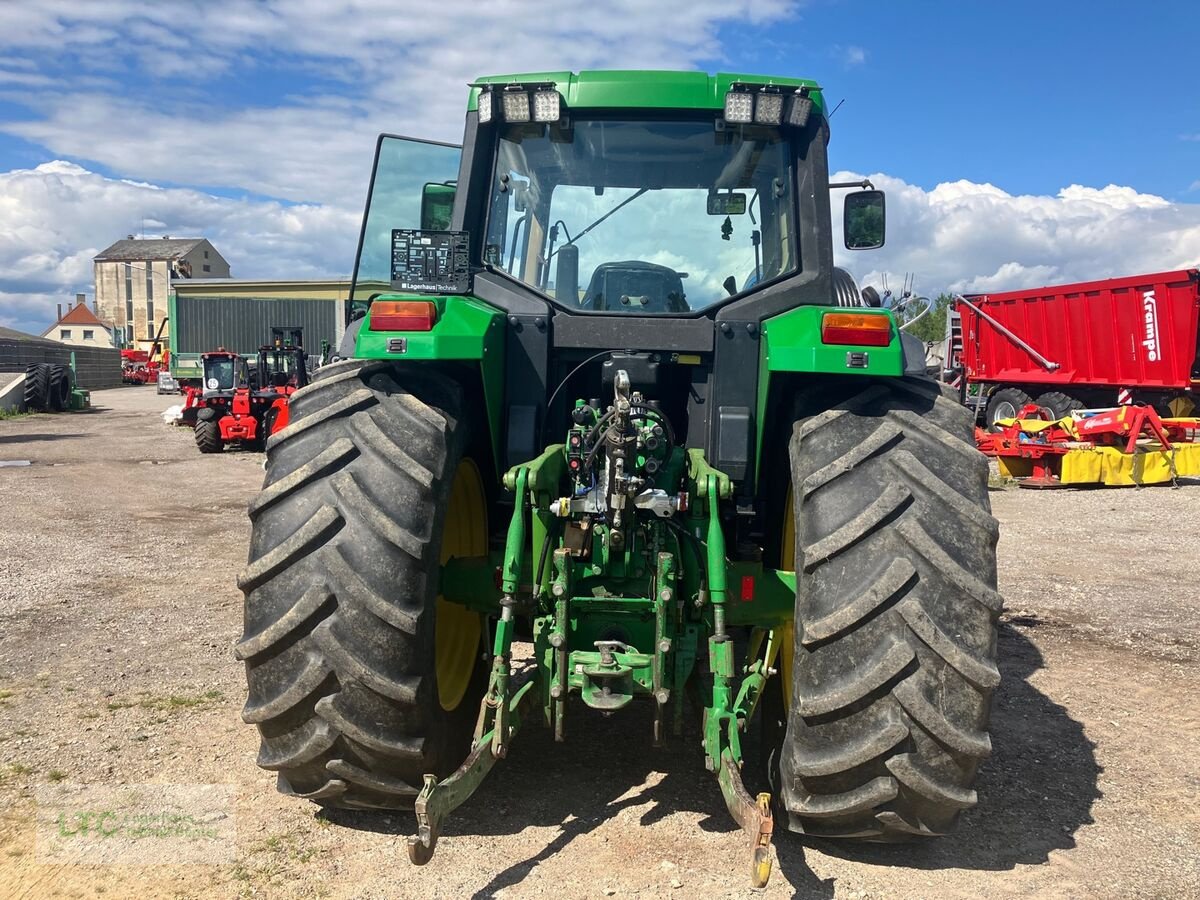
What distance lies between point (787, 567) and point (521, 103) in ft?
6.75

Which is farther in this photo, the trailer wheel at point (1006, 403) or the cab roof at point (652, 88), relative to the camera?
the trailer wheel at point (1006, 403)

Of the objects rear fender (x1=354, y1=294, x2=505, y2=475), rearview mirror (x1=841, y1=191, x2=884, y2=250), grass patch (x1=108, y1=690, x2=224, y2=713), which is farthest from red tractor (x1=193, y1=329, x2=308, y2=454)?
rear fender (x1=354, y1=294, x2=505, y2=475)

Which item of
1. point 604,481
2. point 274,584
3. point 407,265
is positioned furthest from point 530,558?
point 407,265

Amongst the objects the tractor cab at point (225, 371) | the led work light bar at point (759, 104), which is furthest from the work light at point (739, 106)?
the tractor cab at point (225, 371)

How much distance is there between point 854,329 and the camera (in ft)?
10.1

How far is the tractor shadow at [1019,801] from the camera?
9.98 feet

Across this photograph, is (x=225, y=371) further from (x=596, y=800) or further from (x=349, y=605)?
(x=349, y=605)

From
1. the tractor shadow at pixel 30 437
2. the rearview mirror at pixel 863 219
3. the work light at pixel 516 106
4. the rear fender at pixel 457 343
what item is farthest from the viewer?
the tractor shadow at pixel 30 437

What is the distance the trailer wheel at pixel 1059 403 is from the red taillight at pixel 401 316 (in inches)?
623

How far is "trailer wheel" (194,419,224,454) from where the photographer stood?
53.0ft

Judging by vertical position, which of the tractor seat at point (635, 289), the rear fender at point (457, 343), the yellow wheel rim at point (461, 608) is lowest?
the yellow wheel rim at point (461, 608)

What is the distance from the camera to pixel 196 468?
46.4 ft

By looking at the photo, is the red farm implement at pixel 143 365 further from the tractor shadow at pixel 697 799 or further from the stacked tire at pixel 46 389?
the tractor shadow at pixel 697 799

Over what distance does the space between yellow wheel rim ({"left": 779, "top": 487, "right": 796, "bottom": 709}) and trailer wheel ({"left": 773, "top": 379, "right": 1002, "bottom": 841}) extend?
1.75 feet
